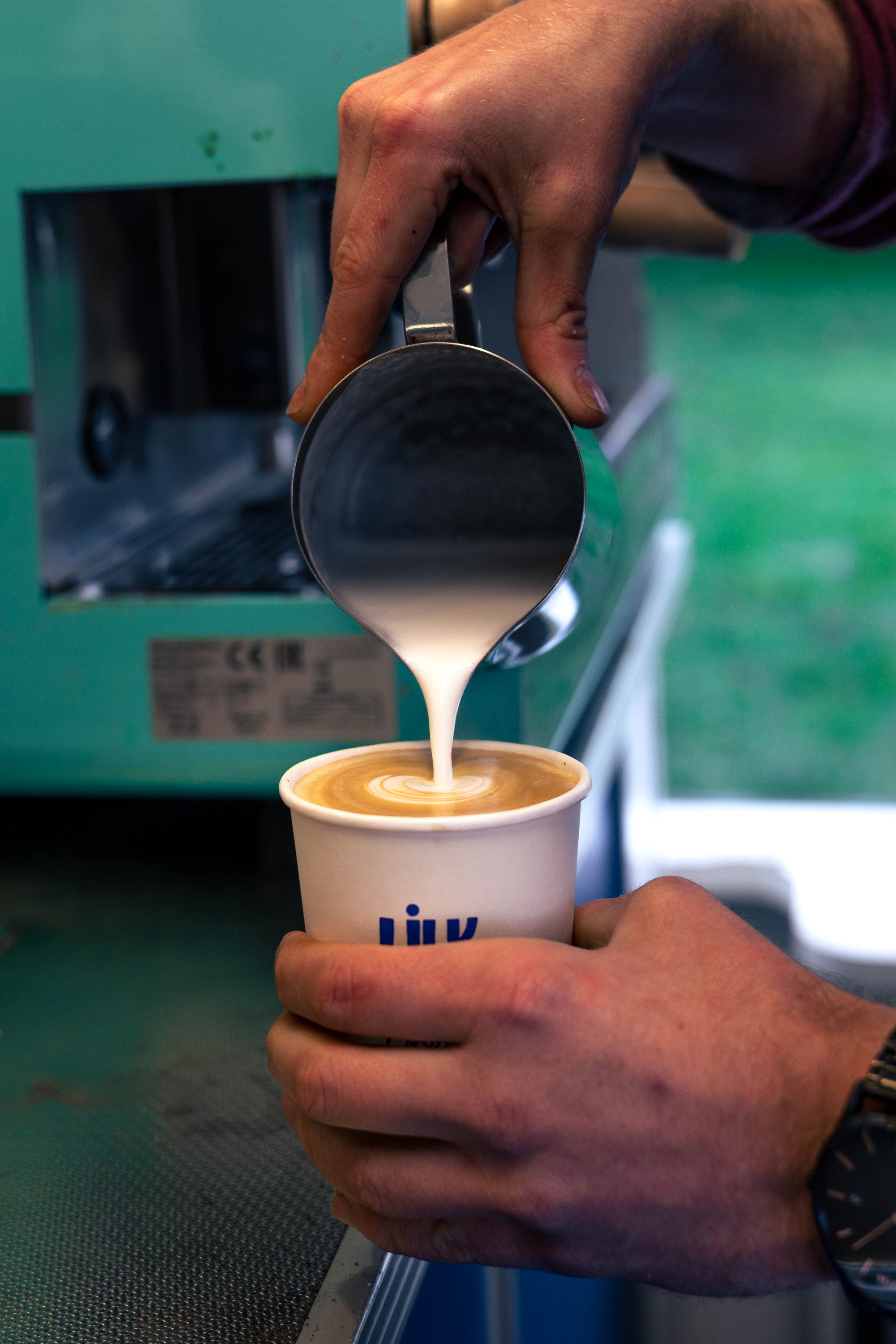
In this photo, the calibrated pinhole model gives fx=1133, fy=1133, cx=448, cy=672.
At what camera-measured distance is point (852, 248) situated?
1.17 m

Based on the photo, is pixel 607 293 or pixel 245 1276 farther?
pixel 607 293

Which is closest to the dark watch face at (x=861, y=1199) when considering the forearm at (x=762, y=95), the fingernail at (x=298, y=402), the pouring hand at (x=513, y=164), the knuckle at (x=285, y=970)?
the knuckle at (x=285, y=970)

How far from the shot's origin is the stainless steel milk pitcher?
1.98ft

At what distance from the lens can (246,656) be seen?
2.91 ft

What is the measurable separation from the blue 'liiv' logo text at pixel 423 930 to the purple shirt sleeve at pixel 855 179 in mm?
759

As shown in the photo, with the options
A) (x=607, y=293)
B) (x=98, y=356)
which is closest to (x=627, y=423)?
(x=607, y=293)

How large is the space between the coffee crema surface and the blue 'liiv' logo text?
0.05 metres

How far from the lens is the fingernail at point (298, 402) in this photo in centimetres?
65

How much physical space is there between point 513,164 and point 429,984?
1.40 ft

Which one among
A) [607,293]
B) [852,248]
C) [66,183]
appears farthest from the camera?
[607,293]

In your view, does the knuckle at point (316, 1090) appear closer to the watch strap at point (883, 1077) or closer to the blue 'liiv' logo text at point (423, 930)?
the blue 'liiv' logo text at point (423, 930)

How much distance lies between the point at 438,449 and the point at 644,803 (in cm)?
137

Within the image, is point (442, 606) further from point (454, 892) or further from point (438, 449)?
point (454, 892)

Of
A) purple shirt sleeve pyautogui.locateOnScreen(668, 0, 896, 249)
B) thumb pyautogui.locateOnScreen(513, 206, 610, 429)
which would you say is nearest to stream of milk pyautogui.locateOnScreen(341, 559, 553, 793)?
thumb pyautogui.locateOnScreen(513, 206, 610, 429)
